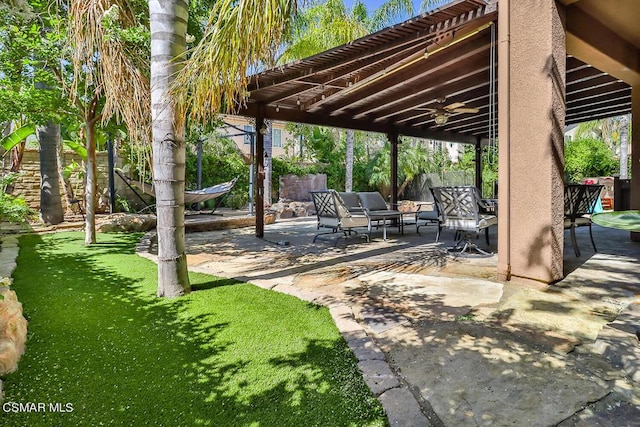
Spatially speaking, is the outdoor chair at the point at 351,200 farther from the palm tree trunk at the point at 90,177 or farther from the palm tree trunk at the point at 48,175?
the palm tree trunk at the point at 48,175

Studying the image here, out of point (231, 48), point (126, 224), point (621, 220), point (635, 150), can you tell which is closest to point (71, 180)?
point (126, 224)

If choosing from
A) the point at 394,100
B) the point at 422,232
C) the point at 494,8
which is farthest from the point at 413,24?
the point at 422,232

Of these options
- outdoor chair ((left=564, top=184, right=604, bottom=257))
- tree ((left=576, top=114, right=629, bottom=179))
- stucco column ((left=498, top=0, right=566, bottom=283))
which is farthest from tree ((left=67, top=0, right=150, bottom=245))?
tree ((left=576, top=114, right=629, bottom=179))

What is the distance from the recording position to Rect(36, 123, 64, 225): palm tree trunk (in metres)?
8.14

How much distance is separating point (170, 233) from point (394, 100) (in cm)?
553

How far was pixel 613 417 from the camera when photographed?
1585 mm

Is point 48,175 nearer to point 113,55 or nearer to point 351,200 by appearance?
point 113,55

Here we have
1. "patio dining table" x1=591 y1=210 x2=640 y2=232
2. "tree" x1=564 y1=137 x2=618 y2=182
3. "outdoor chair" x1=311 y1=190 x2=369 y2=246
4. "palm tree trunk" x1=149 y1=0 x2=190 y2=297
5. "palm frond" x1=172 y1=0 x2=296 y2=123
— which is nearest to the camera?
"patio dining table" x1=591 y1=210 x2=640 y2=232

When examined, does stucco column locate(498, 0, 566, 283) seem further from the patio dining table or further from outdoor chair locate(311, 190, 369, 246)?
outdoor chair locate(311, 190, 369, 246)

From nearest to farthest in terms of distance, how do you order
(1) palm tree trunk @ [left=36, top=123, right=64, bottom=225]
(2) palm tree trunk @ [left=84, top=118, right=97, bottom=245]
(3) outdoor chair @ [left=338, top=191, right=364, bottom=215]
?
(2) palm tree trunk @ [left=84, top=118, right=97, bottom=245] → (3) outdoor chair @ [left=338, top=191, right=364, bottom=215] → (1) palm tree trunk @ [left=36, top=123, right=64, bottom=225]

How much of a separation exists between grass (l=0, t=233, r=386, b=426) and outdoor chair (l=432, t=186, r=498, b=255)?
318 centimetres

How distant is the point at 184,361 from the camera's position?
7.03 ft

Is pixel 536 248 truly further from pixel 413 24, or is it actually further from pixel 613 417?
pixel 413 24

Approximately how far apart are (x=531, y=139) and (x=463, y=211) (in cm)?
199
